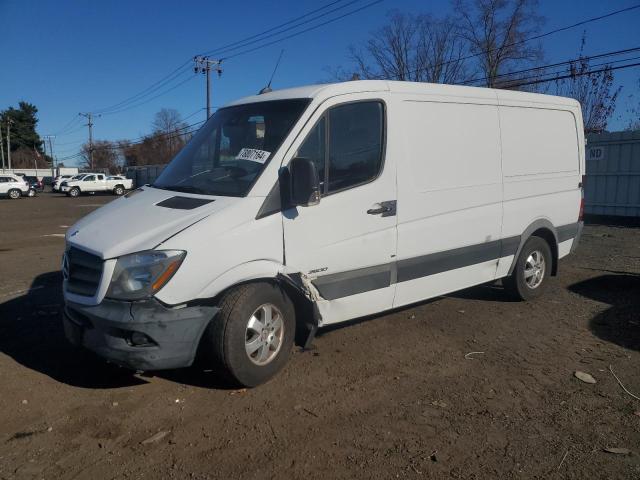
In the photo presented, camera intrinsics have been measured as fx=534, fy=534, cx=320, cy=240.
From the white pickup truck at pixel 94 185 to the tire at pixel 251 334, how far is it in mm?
42731

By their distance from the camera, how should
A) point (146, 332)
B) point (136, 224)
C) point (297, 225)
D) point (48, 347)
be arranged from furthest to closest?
point (48, 347) → point (297, 225) → point (136, 224) → point (146, 332)

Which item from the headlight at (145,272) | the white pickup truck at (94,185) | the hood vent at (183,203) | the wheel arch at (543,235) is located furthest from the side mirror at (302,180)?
the white pickup truck at (94,185)

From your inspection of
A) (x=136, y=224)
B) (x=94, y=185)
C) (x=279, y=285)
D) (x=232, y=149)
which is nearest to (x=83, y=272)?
(x=136, y=224)

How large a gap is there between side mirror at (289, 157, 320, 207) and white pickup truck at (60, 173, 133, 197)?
4285 centimetres

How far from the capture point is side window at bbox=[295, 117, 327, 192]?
431 cm

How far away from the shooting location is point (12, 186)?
130ft

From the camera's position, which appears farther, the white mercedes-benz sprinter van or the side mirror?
the side mirror

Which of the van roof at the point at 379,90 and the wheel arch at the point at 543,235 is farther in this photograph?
the wheel arch at the point at 543,235

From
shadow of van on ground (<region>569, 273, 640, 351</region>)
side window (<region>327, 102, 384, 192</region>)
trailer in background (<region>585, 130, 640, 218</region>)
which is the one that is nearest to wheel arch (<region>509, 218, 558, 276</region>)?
shadow of van on ground (<region>569, 273, 640, 351</region>)

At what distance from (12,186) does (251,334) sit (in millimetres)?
42288

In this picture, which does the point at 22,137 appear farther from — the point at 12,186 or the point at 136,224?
the point at 136,224

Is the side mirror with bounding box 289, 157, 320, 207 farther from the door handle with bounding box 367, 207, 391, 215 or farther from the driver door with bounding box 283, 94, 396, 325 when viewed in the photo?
the door handle with bounding box 367, 207, 391, 215

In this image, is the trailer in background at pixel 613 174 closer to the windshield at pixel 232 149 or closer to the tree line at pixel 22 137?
the windshield at pixel 232 149

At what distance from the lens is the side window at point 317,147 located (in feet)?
14.1
